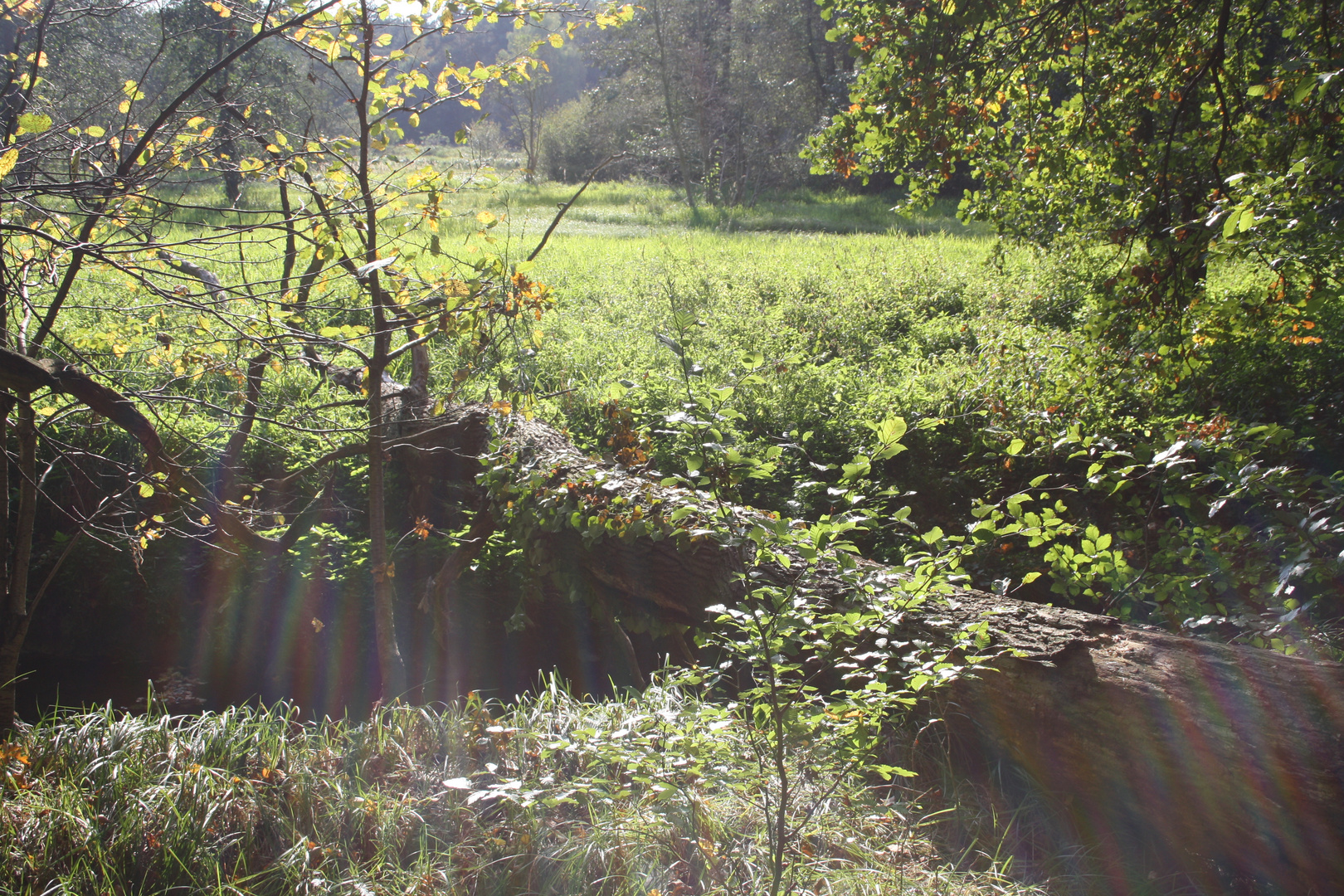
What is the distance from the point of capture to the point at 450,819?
97.1 inches

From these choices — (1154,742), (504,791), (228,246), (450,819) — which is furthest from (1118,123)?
(450,819)

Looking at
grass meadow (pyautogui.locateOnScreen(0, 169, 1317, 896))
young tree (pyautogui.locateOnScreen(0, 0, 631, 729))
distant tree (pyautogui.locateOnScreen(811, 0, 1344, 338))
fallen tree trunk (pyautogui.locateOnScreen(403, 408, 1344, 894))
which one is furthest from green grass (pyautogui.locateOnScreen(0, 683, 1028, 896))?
distant tree (pyautogui.locateOnScreen(811, 0, 1344, 338))

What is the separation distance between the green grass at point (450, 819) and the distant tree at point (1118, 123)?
2303mm

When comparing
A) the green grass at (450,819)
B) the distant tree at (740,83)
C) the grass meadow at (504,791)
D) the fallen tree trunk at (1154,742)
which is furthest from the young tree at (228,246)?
the distant tree at (740,83)

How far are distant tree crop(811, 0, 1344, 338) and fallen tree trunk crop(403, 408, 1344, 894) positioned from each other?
1.39m

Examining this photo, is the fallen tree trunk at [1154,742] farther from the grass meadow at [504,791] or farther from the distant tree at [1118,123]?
the distant tree at [1118,123]

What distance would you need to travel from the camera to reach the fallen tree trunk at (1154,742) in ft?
6.64

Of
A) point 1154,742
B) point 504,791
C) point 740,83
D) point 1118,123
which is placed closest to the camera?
point 504,791

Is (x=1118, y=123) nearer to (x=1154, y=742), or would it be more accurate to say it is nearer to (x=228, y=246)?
(x=1154, y=742)

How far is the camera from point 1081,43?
12.8 feet

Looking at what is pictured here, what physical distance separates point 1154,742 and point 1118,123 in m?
3.40

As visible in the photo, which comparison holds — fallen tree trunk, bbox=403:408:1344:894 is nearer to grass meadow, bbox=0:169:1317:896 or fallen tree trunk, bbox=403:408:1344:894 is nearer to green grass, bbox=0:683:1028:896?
grass meadow, bbox=0:169:1317:896

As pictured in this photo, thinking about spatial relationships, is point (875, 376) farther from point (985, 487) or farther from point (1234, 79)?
point (1234, 79)

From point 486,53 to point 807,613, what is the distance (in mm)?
61572
